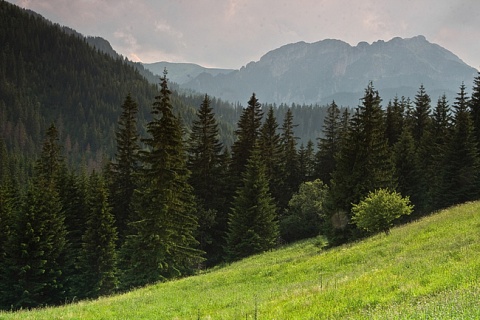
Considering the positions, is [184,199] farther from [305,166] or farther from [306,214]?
[305,166]

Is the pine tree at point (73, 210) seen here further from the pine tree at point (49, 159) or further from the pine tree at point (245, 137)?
the pine tree at point (245, 137)

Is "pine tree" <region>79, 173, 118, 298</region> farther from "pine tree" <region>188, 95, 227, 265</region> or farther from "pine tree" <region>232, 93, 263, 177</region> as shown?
"pine tree" <region>232, 93, 263, 177</region>

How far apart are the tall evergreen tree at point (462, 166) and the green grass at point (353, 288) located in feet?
71.5

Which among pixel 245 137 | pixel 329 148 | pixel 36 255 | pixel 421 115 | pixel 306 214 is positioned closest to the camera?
pixel 36 255

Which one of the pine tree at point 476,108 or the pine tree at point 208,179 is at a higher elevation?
the pine tree at point 476,108

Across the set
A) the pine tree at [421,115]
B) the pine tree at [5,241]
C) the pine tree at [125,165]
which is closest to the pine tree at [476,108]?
the pine tree at [421,115]

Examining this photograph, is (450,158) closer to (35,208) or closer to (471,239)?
(471,239)

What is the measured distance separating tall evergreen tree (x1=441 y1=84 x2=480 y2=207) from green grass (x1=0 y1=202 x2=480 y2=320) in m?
21.8

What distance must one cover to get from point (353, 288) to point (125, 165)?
1373 inches

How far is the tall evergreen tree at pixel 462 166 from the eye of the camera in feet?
134

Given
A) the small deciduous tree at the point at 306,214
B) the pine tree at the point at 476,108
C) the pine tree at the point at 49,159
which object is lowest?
the small deciduous tree at the point at 306,214

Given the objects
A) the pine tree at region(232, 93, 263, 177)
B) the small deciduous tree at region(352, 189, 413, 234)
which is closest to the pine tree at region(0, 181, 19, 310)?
the pine tree at region(232, 93, 263, 177)

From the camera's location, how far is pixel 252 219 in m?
39.7

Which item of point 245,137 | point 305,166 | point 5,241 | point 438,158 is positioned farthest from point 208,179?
point 438,158
